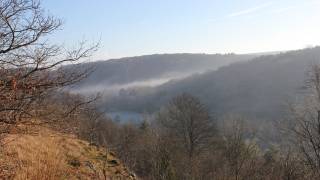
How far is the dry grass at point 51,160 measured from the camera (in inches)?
375

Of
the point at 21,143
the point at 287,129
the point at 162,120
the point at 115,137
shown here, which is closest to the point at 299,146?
the point at 287,129

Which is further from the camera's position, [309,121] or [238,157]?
[238,157]

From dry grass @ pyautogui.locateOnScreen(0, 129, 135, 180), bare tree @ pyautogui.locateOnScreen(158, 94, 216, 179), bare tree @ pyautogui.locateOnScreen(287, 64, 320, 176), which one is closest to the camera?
dry grass @ pyautogui.locateOnScreen(0, 129, 135, 180)

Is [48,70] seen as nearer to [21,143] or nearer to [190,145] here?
[21,143]

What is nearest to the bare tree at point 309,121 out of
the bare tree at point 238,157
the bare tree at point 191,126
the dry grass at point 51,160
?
the bare tree at point 238,157

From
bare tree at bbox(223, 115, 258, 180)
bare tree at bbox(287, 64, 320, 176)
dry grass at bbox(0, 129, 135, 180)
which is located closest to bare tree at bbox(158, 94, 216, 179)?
bare tree at bbox(223, 115, 258, 180)

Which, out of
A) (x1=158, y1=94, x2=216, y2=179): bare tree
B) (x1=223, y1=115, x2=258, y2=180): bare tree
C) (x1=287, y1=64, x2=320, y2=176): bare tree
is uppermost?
(x1=287, y1=64, x2=320, y2=176): bare tree

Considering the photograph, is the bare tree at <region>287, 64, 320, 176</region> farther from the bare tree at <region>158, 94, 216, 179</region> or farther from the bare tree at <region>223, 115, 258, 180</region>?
the bare tree at <region>158, 94, 216, 179</region>

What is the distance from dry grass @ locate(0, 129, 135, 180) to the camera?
9.53m

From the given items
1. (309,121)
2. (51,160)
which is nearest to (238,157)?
(309,121)

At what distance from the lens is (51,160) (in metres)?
10.6

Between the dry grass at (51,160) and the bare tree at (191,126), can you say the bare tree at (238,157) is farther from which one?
the bare tree at (191,126)

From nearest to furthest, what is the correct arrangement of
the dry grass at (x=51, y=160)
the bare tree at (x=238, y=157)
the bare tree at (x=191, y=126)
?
the dry grass at (x=51, y=160), the bare tree at (x=238, y=157), the bare tree at (x=191, y=126)

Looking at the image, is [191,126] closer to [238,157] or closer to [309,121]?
[238,157]
